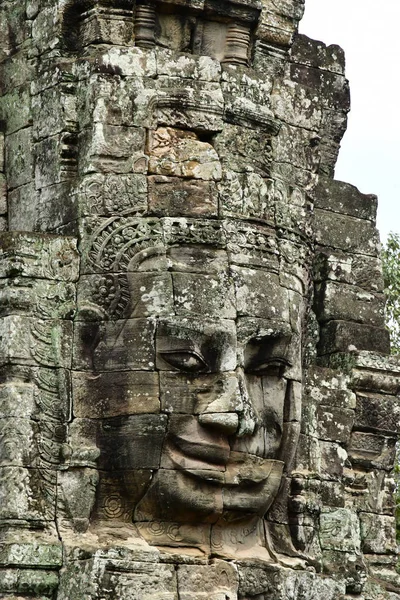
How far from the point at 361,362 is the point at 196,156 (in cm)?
321

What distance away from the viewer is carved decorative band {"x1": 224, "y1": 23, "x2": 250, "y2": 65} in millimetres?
19406

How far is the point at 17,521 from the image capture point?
17.9 metres

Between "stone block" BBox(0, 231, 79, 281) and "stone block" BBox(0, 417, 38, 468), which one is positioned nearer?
"stone block" BBox(0, 417, 38, 468)

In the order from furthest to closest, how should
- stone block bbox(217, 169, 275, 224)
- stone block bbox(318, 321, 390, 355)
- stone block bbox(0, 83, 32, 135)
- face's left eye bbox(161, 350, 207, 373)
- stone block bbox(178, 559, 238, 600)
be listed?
stone block bbox(318, 321, 390, 355), stone block bbox(0, 83, 32, 135), stone block bbox(217, 169, 275, 224), face's left eye bbox(161, 350, 207, 373), stone block bbox(178, 559, 238, 600)

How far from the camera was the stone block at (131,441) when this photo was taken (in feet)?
59.5

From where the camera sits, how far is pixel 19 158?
1944cm

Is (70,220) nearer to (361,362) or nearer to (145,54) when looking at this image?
(145,54)

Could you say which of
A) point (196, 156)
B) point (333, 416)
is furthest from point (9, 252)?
point (333, 416)

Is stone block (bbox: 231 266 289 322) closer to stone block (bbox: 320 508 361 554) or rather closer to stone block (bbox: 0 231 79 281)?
stone block (bbox: 0 231 79 281)

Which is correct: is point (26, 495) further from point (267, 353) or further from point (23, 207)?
point (23, 207)

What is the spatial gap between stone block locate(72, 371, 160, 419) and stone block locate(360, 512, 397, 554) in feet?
11.7

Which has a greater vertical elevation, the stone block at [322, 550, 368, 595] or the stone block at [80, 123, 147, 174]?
the stone block at [80, 123, 147, 174]

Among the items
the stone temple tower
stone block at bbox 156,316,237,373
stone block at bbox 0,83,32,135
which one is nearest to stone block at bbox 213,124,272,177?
the stone temple tower

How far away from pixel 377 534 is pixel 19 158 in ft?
16.8
